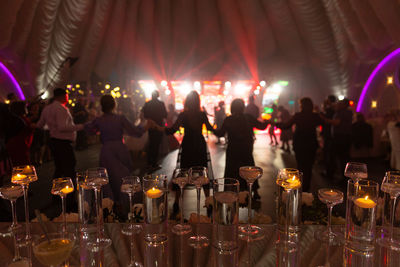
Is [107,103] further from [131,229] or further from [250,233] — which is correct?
[250,233]

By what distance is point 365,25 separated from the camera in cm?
782

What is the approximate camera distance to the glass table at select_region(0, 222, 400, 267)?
45.9 inches

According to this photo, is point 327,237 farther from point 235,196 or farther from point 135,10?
point 135,10

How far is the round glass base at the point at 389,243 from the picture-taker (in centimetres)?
126

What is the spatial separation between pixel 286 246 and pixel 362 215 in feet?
1.09

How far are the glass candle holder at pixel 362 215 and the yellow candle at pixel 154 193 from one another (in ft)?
2.60

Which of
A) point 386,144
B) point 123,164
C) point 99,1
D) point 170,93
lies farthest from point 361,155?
point 99,1

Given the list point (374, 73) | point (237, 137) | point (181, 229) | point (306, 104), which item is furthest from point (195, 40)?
point (181, 229)

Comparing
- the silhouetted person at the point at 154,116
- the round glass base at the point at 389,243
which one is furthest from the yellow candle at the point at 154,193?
the silhouetted person at the point at 154,116

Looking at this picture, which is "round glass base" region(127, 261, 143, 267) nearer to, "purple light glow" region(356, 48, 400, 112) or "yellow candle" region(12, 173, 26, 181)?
"yellow candle" region(12, 173, 26, 181)

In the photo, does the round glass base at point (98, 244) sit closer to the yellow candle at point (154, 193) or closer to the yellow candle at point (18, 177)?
the yellow candle at point (154, 193)

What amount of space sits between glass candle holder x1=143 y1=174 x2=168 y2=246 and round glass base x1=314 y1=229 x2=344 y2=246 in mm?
682

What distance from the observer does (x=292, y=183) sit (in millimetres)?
1389

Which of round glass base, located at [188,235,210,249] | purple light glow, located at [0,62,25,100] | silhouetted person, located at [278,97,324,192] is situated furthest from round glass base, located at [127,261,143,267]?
purple light glow, located at [0,62,25,100]
